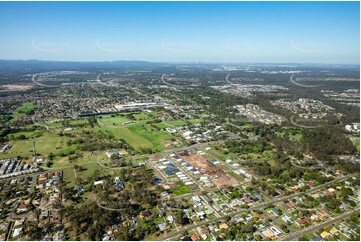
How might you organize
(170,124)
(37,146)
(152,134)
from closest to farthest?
(37,146)
(152,134)
(170,124)

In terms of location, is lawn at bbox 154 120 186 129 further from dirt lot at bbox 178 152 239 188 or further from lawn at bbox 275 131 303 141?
lawn at bbox 275 131 303 141

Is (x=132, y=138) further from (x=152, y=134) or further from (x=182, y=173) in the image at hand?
(x=182, y=173)

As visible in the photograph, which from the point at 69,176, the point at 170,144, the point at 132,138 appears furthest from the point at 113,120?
the point at 69,176

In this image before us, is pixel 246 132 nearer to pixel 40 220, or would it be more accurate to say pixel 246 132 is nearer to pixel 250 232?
pixel 250 232

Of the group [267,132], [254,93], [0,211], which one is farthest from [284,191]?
[254,93]

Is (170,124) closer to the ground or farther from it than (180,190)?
farther from it

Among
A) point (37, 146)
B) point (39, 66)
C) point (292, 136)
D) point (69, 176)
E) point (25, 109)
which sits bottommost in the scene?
point (292, 136)

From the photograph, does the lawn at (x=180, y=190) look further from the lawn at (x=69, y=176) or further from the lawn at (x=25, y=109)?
the lawn at (x=25, y=109)
